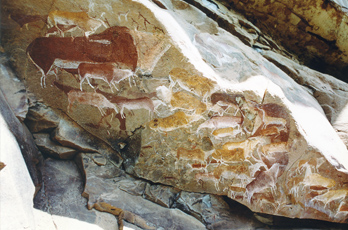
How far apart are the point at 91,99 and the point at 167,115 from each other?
2.46 feet

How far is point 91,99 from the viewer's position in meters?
2.59

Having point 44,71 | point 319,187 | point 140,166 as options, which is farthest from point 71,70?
point 319,187

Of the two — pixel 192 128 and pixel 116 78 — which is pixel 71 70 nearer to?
pixel 116 78

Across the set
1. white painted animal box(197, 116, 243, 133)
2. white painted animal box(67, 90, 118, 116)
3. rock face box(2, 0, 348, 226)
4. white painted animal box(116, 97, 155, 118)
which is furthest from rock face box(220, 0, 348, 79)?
white painted animal box(67, 90, 118, 116)

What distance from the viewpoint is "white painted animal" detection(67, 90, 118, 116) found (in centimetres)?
257

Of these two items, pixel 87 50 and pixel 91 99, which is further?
pixel 91 99

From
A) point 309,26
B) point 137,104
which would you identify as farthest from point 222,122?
point 309,26

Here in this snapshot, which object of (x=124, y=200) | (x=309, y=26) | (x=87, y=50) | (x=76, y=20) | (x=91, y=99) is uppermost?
(x=309, y=26)

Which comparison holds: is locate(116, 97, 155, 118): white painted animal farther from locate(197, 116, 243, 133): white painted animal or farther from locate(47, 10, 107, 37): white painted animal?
locate(47, 10, 107, 37): white painted animal

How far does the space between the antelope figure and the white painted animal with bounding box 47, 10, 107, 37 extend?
0.94 ft

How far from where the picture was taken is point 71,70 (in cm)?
248

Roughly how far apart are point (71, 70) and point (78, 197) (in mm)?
1179

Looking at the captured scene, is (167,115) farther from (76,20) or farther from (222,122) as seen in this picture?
(76,20)

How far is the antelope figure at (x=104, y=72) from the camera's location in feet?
8.00
